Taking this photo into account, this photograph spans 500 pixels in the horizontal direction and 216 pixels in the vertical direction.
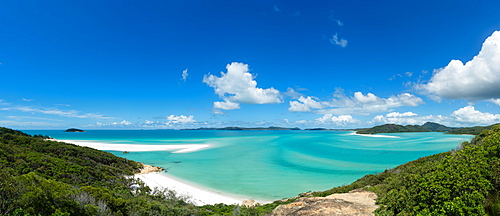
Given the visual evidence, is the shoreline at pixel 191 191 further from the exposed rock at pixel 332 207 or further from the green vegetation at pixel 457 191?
the green vegetation at pixel 457 191

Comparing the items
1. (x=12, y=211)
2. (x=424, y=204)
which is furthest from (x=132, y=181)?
(x=424, y=204)

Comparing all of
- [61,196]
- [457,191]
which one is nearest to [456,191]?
[457,191]

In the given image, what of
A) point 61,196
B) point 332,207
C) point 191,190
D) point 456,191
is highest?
point 456,191

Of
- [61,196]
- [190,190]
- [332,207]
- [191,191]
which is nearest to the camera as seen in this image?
[332,207]

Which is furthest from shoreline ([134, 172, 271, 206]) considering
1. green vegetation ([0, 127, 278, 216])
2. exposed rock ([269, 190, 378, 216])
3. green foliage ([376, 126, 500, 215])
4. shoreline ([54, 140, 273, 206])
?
green foliage ([376, 126, 500, 215])

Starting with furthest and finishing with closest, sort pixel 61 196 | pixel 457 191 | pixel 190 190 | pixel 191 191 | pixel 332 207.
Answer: pixel 190 190, pixel 191 191, pixel 61 196, pixel 332 207, pixel 457 191

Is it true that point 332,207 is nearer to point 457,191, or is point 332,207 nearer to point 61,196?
point 457,191

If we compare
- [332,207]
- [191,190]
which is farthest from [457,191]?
[191,190]

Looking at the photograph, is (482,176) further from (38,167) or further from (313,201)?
(38,167)

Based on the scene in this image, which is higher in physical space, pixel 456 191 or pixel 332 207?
pixel 456 191

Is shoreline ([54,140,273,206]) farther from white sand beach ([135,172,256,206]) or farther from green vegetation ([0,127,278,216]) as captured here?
green vegetation ([0,127,278,216])

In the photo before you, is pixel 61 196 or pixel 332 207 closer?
pixel 332 207
